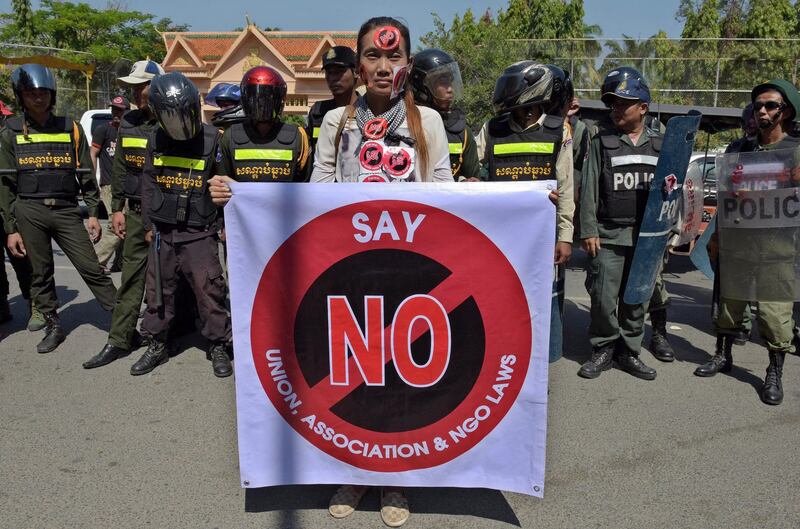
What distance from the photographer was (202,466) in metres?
3.30

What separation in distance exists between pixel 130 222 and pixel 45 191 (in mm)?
808

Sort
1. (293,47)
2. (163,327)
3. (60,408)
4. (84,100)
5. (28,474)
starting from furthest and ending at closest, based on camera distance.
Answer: (293,47)
(84,100)
(163,327)
(60,408)
(28,474)

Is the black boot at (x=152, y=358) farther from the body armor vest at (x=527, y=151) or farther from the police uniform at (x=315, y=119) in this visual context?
the body armor vest at (x=527, y=151)

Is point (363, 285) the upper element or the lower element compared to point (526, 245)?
lower

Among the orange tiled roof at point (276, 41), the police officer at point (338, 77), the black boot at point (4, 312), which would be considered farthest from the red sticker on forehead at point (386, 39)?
the orange tiled roof at point (276, 41)

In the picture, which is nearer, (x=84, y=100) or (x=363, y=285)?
(x=363, y=285)

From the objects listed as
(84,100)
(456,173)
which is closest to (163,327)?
(456,173)

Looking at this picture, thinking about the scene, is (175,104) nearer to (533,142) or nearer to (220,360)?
(220,360)

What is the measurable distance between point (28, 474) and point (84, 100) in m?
24.1

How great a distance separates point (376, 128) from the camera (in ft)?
9.61

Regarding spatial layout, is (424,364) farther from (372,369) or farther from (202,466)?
(202,466)

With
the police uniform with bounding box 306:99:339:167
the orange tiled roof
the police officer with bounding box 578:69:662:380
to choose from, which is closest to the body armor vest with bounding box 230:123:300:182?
the police uniform with bounding box 306:99:339:167

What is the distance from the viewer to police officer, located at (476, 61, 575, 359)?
3916 millimetres

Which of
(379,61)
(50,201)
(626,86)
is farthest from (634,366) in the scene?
(50,201)
